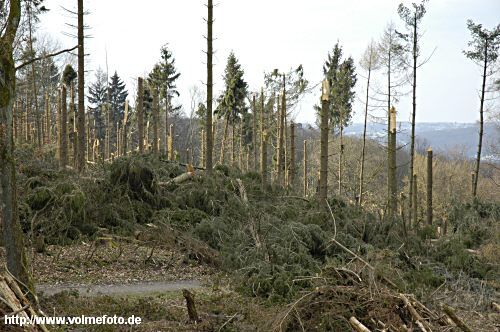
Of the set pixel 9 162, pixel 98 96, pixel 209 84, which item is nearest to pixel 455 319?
pixel 9 162

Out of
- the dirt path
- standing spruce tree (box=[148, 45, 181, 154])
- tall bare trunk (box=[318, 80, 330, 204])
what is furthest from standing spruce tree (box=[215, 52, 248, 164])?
the dirt path

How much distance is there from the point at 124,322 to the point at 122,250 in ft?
13.4

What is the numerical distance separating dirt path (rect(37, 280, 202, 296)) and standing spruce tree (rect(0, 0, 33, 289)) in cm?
192

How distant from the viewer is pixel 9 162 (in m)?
5.59

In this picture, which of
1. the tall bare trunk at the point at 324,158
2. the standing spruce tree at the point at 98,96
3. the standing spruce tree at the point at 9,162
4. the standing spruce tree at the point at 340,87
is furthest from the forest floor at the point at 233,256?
the standing spruce tree at the point at 98,96

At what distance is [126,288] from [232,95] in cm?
2278

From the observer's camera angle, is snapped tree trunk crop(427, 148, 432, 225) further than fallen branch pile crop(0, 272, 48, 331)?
Yes

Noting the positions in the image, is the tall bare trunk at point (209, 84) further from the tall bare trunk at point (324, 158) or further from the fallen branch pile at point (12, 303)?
the fallen branch pile at point (12, 303)

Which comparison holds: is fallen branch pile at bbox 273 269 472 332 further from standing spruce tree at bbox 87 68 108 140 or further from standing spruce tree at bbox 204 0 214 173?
standing spruce tree at bbox 87 68 108 140

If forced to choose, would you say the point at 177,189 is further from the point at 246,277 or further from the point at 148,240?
the point at 246,277

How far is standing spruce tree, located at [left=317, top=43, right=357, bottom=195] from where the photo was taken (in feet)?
92.7

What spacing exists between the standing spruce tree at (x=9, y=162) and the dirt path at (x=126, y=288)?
6.32ft

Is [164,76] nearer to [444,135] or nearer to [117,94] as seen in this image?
[117,94]

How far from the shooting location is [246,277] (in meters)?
8.32
